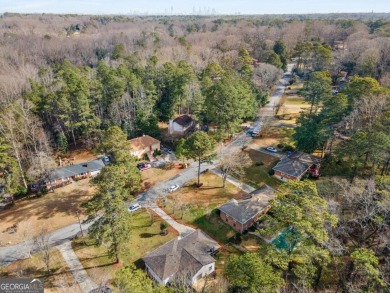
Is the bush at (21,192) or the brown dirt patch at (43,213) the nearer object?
the brown dirt patch at (43,213)

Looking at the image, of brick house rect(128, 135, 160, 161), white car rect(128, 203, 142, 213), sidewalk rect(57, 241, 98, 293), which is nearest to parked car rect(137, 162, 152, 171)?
brick house rect(128, 135, 160, 161)

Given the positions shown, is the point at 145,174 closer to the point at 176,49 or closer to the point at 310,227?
the point at 310,227

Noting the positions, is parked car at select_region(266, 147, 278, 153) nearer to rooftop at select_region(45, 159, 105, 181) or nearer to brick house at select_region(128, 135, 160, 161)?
brick house at select_region(128, 135, 160, 161)

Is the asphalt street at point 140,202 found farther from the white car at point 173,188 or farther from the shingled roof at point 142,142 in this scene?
the shingled roof at point 142,142

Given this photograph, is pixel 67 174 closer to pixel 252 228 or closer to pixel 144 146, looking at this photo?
pixel 144 146

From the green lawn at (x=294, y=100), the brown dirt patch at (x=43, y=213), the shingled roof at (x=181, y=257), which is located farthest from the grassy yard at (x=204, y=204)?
the green lawn at (x=294, y=100)

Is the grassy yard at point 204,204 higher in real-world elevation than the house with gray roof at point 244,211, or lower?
lower

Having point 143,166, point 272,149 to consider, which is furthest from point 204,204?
point 272,149
